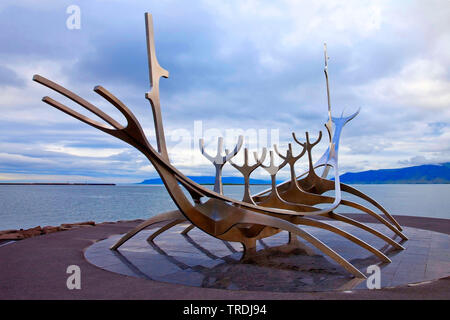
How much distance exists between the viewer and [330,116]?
46.6 ft

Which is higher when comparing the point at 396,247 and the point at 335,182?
the point at 335,182

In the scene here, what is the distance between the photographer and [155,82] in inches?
306

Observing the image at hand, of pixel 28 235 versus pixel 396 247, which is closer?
pixel 396 247

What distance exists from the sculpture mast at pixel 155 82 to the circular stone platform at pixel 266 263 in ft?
8.49

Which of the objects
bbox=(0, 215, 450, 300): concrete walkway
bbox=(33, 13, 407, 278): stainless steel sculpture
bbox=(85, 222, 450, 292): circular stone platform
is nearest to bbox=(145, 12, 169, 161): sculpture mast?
bbox=(33, 13, 407, 278): stainless steel sculpture

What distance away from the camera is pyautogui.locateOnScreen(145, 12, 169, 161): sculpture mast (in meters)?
7.71

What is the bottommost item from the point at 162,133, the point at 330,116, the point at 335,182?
the point at 335,182

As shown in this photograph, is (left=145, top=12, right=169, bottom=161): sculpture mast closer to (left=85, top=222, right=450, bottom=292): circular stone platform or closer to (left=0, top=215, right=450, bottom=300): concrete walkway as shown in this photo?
(left=85, top=222, right=450, bottom=292): circular stone platform

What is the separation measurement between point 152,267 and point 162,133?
118 inches

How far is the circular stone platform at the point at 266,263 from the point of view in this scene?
677cm

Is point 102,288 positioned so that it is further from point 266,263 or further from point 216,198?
point 266,263

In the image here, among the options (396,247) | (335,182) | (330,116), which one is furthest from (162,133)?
(330,116)
